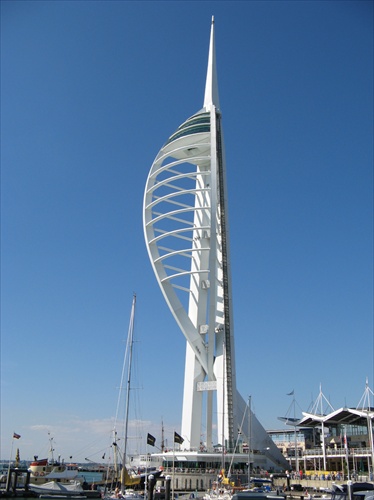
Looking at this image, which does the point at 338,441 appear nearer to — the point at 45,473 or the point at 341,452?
the point at 341,452

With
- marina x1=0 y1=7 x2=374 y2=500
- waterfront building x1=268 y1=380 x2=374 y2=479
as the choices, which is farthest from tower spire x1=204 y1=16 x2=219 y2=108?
waterfront building x1=268 y1=380 x2=374 y2=479

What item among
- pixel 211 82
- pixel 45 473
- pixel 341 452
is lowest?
pixel 45 473

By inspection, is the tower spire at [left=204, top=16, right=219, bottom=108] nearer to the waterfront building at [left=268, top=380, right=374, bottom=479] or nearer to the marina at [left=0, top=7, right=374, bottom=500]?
the marina at [left=0, top=7, right=374, bottom=500]

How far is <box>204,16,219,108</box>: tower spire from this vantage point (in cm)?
6806

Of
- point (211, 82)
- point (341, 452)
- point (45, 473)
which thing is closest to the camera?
point (45, 473)

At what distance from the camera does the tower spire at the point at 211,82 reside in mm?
68062

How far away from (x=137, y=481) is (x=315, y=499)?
1404 cm

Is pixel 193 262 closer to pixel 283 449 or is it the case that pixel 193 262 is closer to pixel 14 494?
pixel 14 494

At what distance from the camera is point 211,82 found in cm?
6938

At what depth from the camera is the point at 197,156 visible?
63.4 metres

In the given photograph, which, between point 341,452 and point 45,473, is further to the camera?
point 341,452

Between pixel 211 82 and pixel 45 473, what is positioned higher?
pixel 211 82

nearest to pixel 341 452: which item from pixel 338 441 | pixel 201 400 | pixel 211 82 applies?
pixel 338 441

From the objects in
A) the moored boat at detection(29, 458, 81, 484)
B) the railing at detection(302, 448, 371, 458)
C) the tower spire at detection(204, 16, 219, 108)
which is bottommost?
the moored boat at detection(29, 458, 81, 484)
